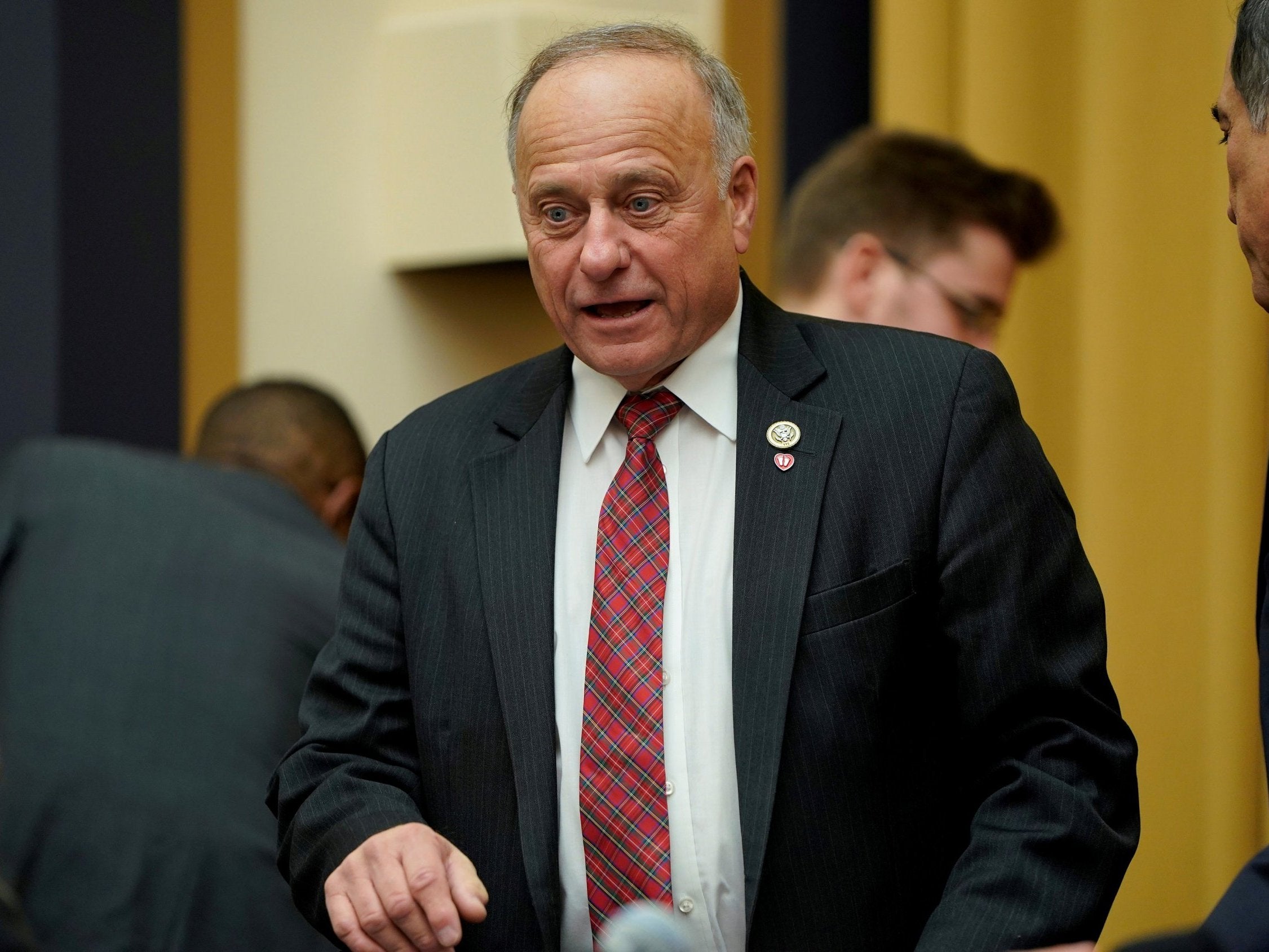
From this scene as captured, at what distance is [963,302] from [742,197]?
1.11 metres

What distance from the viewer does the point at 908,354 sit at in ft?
6.14

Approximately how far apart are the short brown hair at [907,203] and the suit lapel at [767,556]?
3.89 feet

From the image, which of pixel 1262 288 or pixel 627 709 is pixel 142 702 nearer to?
pixel 627 709

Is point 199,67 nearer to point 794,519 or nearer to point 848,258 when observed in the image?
point 848,258

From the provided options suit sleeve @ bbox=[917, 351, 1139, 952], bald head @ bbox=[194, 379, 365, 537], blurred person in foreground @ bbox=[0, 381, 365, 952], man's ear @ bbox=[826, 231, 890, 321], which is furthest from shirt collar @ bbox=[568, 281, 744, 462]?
bald head @ bbox=[194, 379, 365, 537]

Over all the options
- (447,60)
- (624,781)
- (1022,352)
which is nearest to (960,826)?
(624,781)

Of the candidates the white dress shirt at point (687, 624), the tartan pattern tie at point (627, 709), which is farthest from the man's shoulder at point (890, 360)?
the tartan pattern tie at point (627, 709)

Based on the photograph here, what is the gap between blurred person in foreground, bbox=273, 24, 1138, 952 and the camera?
5.62 feet

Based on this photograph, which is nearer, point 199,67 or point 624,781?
point 624,781

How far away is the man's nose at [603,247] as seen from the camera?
71.7 inches

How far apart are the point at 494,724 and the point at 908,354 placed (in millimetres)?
580

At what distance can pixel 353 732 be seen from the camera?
6.16 feet

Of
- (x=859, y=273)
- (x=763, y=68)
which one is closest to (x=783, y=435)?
(x=859, y=273)

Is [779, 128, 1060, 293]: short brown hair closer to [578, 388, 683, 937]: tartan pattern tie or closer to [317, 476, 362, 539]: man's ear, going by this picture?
[317, 476, 362, 539]: man's ear
